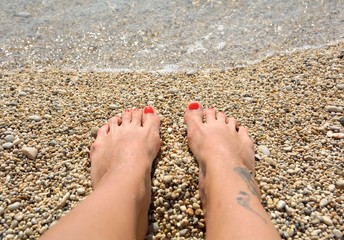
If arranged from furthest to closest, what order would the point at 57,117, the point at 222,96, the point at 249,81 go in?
1. the point at 249,81
2. the point at 222,96
3. the point at 57,117

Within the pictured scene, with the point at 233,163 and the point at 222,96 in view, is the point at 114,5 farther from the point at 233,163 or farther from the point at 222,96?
the point at 233,163

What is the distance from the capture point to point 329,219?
7.55 ft

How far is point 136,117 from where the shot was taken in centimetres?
307

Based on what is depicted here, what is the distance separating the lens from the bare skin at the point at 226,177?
6.76ft

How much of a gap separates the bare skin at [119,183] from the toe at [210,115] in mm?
398

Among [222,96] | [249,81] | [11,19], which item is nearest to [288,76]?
[249,81]

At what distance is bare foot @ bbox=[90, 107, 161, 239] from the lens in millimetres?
2402

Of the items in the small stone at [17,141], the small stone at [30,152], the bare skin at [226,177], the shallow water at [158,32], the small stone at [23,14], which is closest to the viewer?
the bare skin at [226,177]

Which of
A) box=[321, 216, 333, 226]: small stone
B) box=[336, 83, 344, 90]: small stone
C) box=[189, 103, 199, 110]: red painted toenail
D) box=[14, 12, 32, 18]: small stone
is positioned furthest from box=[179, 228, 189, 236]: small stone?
box=[14, 12, 32, 18]: small stone

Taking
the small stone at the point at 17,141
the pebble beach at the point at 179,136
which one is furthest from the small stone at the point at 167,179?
the small stone at the point at 17,141

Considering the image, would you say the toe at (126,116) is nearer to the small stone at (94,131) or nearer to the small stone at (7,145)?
the small stone at (94,131)

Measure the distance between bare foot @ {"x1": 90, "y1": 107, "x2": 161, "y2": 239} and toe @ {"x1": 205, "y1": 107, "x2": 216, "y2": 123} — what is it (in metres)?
0.40

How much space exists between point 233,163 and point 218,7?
3.17m

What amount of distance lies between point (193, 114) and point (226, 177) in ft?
2.49
